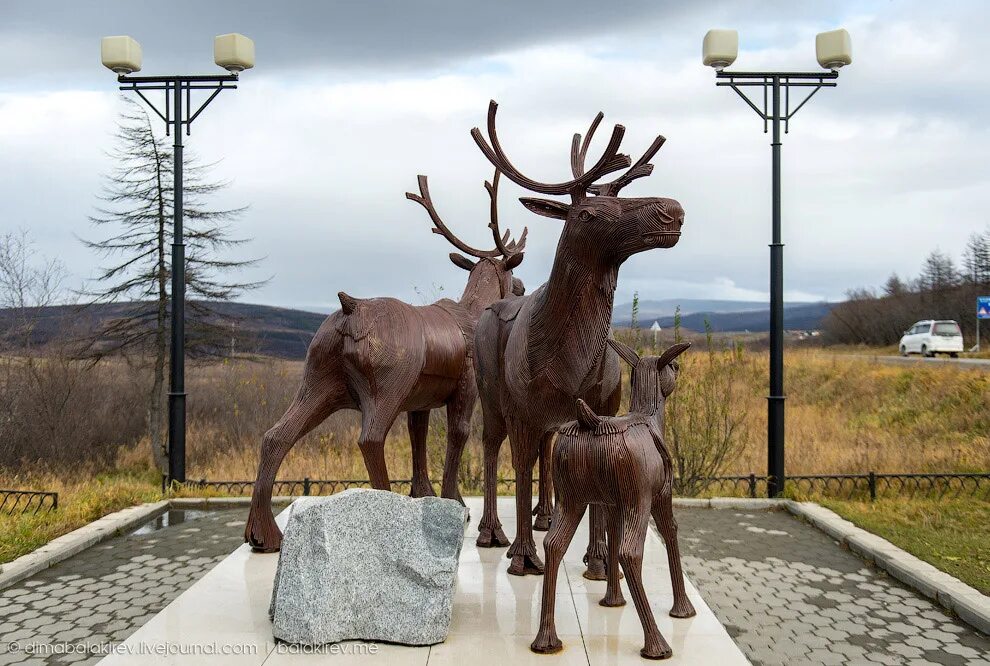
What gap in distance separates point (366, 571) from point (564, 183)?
2.24 m

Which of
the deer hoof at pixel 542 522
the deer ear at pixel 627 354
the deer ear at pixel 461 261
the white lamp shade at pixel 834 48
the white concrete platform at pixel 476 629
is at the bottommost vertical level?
the white concrete platform at pixel 476 629

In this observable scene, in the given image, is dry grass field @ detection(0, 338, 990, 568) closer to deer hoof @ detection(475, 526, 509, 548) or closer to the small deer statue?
deer hoof @ detection(475, 526, 509, 548)

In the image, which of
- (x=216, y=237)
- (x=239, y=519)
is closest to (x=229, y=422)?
(x=216, y=237)

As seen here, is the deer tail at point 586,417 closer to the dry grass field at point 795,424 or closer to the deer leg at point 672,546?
the deer leg at point 672,546

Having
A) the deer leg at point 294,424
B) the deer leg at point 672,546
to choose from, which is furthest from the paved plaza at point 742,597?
the deer leg at point 294,424

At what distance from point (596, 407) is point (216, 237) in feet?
29.4

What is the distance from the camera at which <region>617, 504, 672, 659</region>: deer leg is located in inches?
140

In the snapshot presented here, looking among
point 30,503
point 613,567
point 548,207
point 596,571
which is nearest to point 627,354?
point 548,207

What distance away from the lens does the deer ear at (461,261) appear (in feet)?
19.9

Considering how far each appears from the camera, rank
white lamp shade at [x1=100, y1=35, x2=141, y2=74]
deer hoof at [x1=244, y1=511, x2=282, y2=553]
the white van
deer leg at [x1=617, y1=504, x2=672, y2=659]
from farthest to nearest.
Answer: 1. the white van
2. white lamp shade at [x1=100, y1=35, x2=141, y2=74]
3. deer hoof at [x1=244, y1=511, x2=282, y2=553]
4. deer leg at [x1=617, y1=504, x2=672, y2=659]

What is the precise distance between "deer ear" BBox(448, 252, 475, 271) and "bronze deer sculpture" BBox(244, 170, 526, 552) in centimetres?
30

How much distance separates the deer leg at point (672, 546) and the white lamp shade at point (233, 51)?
6390mm

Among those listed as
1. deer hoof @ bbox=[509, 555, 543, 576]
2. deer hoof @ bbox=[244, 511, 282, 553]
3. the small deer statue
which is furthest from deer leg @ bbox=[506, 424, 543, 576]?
deer hoof @ bbox=[244, 511, 282, 553]

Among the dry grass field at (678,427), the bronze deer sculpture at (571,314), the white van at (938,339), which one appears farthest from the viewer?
the white van at (938,339)
